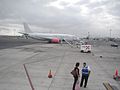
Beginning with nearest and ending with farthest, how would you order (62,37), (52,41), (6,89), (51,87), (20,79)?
(6,89)
(51,87)
(20,79)
(52,41)
(62,37)

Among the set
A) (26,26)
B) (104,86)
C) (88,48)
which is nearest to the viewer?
(104,86)

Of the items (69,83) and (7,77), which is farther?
(7,77)

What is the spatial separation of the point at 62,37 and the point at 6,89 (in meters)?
65.7

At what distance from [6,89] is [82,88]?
406 cm

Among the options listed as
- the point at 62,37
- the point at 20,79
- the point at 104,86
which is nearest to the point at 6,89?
the point at 20,79

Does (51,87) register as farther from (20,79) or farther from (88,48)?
(88,48)

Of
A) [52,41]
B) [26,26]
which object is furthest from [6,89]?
[26,26]

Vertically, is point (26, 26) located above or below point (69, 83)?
above

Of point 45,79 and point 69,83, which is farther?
point 45,79

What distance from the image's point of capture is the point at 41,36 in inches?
2768

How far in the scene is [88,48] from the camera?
102 ft

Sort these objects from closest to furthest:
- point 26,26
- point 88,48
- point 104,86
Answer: point 104,86 → point 88,48 → point 26,26

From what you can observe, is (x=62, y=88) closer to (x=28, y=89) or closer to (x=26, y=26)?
(x=28, y=89)

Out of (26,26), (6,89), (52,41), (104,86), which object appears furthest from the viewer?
(26,26)
